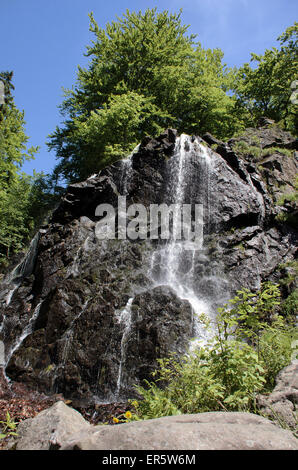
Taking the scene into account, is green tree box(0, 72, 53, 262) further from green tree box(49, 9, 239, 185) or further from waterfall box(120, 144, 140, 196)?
waterfall box(120, 144, 140, 196)

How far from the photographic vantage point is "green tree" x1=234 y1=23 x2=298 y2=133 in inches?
802

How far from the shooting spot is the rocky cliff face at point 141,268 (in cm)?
796

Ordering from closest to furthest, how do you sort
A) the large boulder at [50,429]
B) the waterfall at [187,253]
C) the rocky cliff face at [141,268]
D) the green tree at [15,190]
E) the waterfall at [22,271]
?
the large boulder at [50,429], the rocky cliff face at [141,268], the waterfall at [187,253], the waterfall at [22,271], the green tree at [15,190]

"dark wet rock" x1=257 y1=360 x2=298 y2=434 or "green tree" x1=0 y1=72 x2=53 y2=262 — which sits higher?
"green tree" x1=0 y1=72 x2=53 y2=262

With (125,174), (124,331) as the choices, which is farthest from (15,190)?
(124,331)

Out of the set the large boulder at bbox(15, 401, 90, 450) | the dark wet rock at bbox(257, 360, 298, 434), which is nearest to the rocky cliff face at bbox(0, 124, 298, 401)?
the large boulder at bbox(15, 401, 90, 450)

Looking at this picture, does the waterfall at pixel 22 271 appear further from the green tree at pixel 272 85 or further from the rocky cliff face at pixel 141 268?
the green tree at pixel 272 85

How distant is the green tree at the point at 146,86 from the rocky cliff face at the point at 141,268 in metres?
5.80

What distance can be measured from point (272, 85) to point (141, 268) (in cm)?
1737

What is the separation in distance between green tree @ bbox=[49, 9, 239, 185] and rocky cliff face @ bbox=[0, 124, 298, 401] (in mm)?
5805

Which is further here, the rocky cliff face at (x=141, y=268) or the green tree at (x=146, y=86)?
the green tree at (x=146, y=86)

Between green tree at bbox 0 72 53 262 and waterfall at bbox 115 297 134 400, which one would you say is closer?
waterfall at bbox 115 297 134 400

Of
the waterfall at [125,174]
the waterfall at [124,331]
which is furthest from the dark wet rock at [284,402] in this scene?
the waterfall at [125,174]
